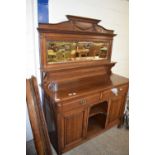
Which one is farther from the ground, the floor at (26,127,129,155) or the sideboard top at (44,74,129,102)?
the sideboard top at (44,74,129,102)

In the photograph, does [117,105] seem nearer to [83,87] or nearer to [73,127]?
[83,87]

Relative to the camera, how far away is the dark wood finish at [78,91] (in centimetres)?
168

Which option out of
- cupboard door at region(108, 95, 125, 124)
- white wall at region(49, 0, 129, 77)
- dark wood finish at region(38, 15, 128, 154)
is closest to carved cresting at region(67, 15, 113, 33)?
dark wood finish at region(38, 15, 128, 154)

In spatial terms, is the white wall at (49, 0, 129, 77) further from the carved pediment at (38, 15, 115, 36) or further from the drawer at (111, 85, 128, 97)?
the drawer at (111, 85, 128, 97)

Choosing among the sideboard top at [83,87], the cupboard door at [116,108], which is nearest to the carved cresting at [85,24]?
the sideboard top at [83,87]

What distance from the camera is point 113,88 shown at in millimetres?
2072

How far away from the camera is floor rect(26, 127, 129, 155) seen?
1.96 metres

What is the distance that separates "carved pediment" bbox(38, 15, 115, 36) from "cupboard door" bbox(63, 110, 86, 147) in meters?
1.09

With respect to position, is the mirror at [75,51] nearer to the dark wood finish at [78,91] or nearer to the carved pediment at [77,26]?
the dark wood finish at [78,91]

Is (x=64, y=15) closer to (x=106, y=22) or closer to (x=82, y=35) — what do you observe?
(x=82, y=35)

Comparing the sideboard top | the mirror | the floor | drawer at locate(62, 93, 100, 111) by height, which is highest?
the mirror
